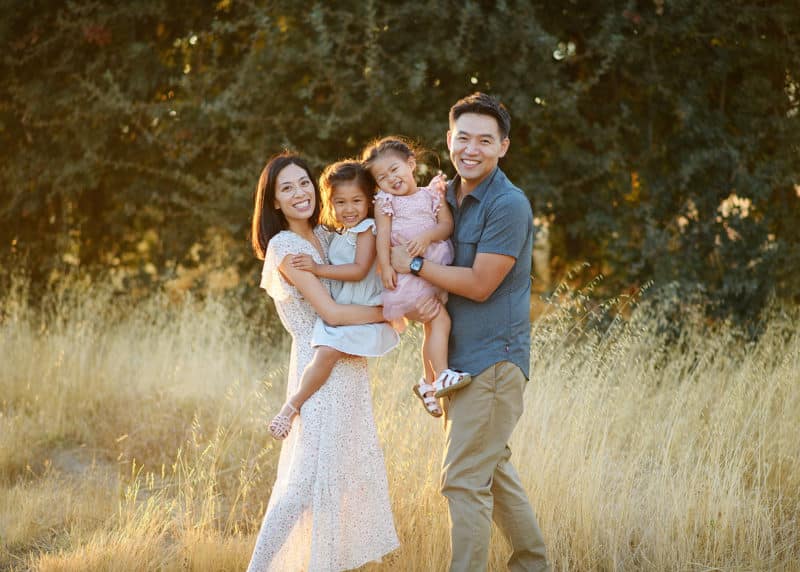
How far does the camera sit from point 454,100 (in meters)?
7.15

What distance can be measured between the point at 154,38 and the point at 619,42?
4.19 m

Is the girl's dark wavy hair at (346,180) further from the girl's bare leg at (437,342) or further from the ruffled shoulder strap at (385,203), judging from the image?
the girl's bare leg at (437,342)

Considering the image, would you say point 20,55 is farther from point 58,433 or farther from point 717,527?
point 717,527

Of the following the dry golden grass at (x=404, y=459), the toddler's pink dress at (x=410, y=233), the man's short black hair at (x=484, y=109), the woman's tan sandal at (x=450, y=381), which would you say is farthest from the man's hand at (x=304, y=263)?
the dry golden grass at (x=404, y=459)

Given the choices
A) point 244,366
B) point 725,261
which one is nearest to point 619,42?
point 725,261

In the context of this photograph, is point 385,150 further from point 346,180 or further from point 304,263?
point 304,263

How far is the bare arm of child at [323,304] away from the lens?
323 cm

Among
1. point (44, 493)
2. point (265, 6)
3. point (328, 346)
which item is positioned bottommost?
point (44, 493)

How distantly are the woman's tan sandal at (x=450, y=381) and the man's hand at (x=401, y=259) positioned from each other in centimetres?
40

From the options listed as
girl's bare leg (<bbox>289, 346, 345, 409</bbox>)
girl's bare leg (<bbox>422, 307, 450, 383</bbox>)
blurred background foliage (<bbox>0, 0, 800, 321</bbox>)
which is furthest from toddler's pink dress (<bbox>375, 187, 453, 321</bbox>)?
blurred background foliage (<bbox>0, 0, 800, 321</bbox>)

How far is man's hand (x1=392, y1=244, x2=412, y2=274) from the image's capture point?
3.14 meters

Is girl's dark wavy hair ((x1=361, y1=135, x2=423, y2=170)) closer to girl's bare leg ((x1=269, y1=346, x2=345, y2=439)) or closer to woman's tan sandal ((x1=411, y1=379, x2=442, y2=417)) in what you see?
girl's bare leg ((x1=269, y1=346, x2=345, y2=439))

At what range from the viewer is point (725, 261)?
7.18m

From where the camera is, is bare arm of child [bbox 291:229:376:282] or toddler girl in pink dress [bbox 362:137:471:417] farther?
bare arm of child [bbox 291:229:376:282]
